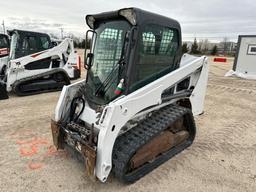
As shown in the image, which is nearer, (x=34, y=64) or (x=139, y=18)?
(x=139, y=18)

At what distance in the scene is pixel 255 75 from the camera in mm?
11945

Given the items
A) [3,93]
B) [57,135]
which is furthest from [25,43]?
[57,135]

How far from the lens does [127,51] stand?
2611 mm

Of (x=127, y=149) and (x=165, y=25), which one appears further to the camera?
(x=165, y=25)

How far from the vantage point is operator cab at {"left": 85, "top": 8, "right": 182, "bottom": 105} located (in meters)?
2.61

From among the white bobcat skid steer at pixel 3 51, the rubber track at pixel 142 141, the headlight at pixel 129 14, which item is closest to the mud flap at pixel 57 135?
the rubber track at pixel 142 141

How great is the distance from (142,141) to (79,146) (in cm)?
81

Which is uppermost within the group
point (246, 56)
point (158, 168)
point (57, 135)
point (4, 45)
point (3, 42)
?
point (246, 56)

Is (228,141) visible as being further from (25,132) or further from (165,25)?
(25,132)

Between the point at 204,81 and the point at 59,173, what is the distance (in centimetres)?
298

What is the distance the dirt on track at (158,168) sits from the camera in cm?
263

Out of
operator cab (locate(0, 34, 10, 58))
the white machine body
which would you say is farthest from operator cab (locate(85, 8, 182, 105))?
operator cab (locate(0, 34, 10, 58))

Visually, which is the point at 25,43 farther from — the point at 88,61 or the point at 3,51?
the point at 88,61

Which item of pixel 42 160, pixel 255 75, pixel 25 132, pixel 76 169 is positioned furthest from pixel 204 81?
pixel 255 75
